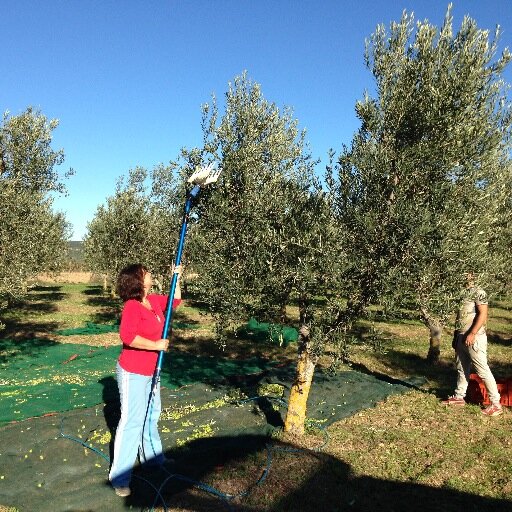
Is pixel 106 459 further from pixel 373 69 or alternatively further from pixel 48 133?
pixel 48 133

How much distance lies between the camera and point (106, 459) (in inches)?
274

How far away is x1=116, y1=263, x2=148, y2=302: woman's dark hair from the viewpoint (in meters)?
6.10

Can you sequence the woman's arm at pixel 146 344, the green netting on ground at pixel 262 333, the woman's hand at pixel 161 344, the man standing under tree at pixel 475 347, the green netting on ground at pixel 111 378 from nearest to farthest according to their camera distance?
the woman's arm at pixel 146 344 → the woman's hand at pixel 161 344 → the man standing under tree at pixel 475 347 → the green netting on ground at pixel 111 378 → the green netting on ground at pixel 262 333

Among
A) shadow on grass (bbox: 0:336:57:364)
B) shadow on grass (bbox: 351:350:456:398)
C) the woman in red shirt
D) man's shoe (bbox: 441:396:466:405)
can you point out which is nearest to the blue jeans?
the woman in red shirt

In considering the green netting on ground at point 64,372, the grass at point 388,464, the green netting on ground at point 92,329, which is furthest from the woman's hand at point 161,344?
the green netting on ground at point 92,329

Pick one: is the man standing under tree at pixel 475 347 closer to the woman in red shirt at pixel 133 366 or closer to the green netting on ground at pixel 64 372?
the green netting on ground at pixel 64 372

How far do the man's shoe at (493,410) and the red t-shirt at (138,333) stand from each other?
7.58 m

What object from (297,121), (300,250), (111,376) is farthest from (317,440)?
(297,121)

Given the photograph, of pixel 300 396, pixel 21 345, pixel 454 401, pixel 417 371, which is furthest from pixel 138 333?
pixel 21 345

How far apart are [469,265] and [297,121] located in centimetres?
655

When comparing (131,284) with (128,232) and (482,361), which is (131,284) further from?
(128,232)

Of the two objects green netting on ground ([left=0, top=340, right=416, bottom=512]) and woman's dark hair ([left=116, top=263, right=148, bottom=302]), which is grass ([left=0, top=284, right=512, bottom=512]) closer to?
green netting on ground ([left=0, top=340, right=416, bottom=512])

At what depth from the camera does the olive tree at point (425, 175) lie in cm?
695

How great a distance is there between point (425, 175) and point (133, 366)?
5484 millimetres
